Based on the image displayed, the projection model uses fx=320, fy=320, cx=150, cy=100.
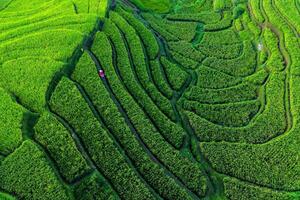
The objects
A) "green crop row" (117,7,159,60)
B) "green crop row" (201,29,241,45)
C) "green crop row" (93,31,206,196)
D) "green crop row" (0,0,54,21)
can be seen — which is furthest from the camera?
"green crop row" (0,0,54,21)

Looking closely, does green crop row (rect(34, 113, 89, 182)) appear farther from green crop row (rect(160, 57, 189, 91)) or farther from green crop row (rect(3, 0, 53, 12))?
green crop row (rect(3, 0, 53, 12))

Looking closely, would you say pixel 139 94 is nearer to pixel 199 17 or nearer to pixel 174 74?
pixel 174 74

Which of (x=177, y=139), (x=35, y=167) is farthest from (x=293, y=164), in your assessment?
(x=35, y=167)

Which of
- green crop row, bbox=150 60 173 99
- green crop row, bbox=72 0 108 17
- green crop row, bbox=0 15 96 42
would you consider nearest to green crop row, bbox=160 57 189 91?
green crop row, bbox=150 60 173 99

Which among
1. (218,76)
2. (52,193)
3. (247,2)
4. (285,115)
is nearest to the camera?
(52,193)

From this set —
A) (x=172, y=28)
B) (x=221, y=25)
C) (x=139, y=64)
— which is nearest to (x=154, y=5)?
(x=172, y=28)

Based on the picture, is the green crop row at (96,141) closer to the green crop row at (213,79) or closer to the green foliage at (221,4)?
the green crop row at (213,79)

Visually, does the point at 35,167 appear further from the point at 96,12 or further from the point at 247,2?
the point at 247,2
